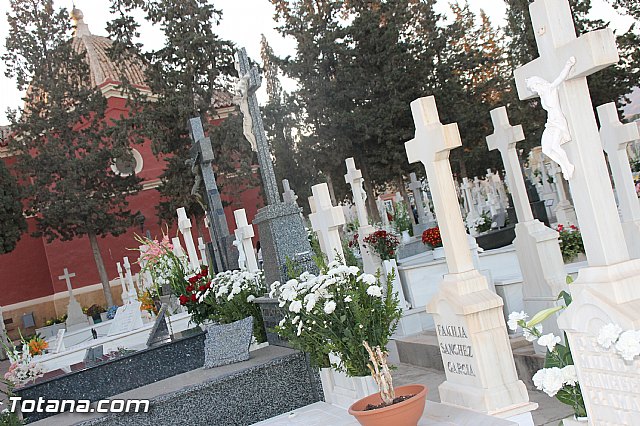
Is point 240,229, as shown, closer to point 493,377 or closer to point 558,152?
point 493,377

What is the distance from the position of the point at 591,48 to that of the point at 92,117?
95.8 feet

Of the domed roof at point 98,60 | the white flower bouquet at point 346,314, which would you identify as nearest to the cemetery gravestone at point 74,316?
the domed roof at point 98,60

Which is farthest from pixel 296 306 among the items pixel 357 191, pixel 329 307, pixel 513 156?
pixel 357 191

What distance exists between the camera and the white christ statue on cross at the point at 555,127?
3727 mm

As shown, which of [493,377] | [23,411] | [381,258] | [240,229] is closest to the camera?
[493,377]

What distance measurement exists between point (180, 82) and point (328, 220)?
2110 centimetres

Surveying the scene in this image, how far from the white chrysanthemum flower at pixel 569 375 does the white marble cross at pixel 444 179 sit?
1410 mm

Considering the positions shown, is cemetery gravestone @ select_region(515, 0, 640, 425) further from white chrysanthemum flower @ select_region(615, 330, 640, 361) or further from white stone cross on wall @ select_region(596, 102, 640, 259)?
white stone cross on wall @ select_region(596, 102, 640, 259)

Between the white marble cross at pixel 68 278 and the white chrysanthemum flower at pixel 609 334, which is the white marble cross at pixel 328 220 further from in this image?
the white marble cross at pixel 68 278

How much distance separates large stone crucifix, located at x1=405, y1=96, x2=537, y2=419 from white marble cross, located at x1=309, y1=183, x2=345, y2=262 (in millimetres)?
1329

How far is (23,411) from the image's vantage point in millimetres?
7367

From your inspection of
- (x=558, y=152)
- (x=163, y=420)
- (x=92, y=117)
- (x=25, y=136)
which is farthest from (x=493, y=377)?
(x=92, y=117)

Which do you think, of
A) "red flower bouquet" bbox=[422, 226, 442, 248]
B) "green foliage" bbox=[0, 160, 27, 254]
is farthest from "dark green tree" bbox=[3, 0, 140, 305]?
"red flower bouquet" bbox=[422, 226, 442, 248]

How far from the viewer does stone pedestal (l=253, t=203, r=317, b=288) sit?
25.5 ft
